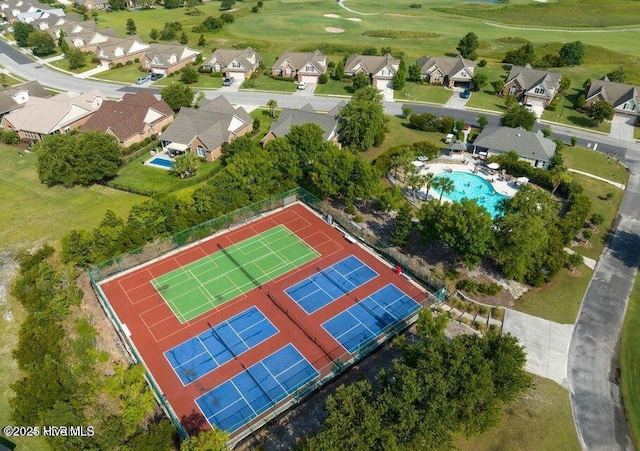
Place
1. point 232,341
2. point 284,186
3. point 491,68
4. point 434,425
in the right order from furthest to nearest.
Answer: point 491,68 → point 284,186 → point 232,341 → point 434,425

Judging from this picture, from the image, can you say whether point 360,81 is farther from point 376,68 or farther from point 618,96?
point 618,96

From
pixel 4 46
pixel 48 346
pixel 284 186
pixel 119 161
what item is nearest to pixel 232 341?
pixel 48 346

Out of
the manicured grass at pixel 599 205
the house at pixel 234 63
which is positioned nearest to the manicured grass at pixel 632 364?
the manicured grass at pixel 599 205

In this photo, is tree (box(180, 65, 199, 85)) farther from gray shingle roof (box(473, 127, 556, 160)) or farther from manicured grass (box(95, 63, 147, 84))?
gray shingle roof (box(473, 127, 556, 160))

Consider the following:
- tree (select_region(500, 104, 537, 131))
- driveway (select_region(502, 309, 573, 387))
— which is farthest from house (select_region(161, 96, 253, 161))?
driveway (select_region(502, 309, 573, 387))

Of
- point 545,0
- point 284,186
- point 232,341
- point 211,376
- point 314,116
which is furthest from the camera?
point 545,0

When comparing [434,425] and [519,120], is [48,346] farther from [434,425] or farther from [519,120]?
[519,120]

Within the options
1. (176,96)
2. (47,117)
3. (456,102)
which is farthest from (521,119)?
(47,117)
